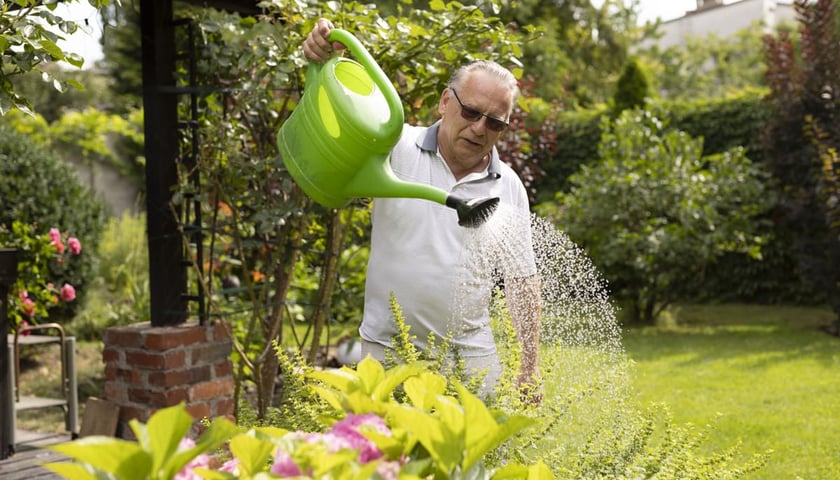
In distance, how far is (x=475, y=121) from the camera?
6.23 ft

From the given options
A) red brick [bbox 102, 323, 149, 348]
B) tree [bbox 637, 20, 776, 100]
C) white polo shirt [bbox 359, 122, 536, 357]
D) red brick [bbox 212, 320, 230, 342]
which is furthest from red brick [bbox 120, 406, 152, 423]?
tree [bbox 637, 20, 776, 100]

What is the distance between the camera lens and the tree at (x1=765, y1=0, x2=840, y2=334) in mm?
6492

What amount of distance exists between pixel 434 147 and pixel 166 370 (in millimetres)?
1666

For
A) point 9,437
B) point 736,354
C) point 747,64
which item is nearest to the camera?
point 9,437

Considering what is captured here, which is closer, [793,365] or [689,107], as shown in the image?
[793,365]

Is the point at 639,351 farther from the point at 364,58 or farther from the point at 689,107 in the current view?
the point at 364,58

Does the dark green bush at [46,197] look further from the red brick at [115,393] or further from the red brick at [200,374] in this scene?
the red brick at [200,374]

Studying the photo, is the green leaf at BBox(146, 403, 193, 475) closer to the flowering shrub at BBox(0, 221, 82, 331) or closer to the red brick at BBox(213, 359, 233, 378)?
the red brick at BBox(213, 359, 233, 378)

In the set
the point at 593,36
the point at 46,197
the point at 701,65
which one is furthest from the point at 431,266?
the point at 701,65

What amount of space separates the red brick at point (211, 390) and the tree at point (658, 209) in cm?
428

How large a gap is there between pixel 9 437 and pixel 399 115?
2697 millimetres

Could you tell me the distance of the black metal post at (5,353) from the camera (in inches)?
132

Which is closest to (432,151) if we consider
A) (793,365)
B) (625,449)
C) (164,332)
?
(625,449)

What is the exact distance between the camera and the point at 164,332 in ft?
10.6
